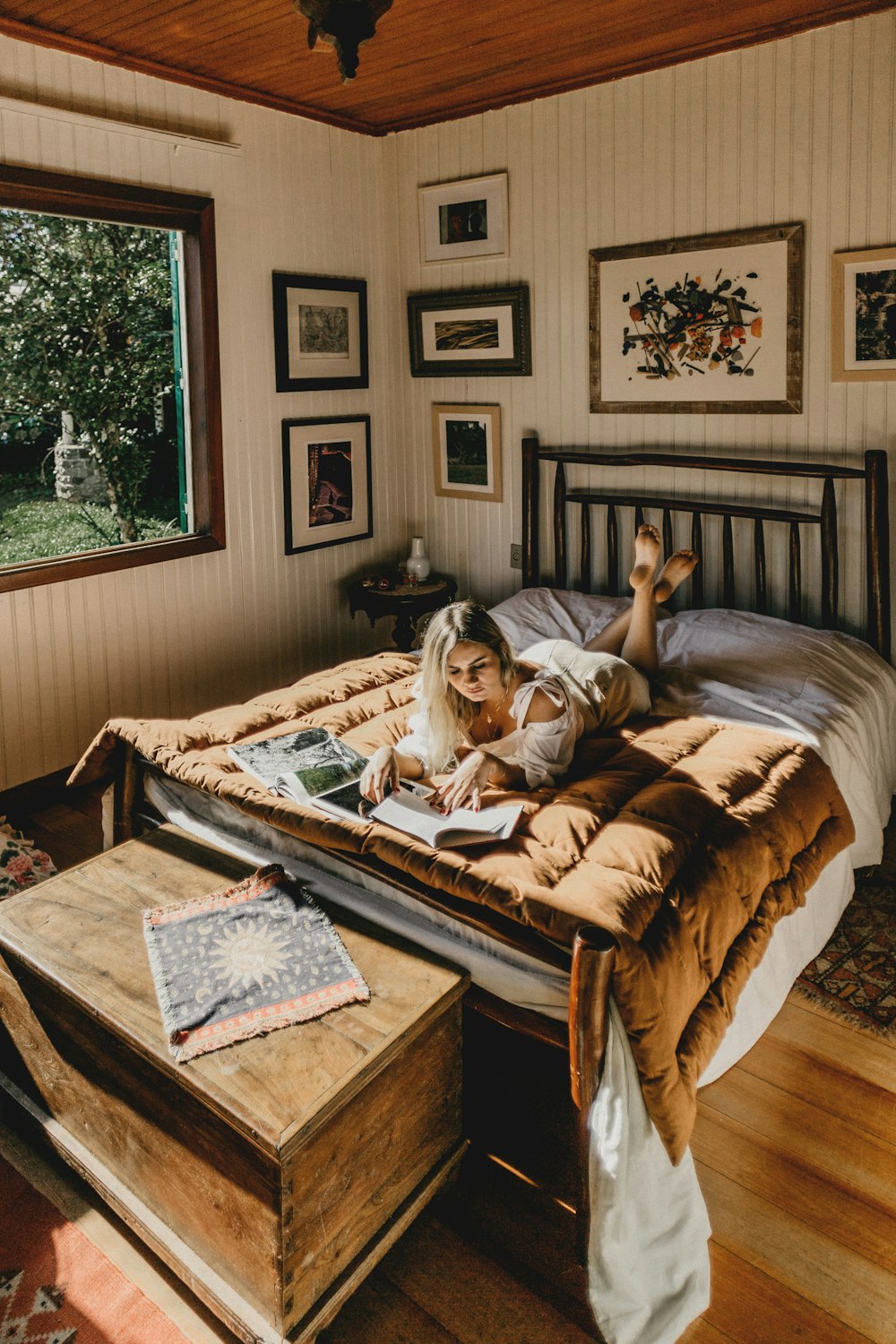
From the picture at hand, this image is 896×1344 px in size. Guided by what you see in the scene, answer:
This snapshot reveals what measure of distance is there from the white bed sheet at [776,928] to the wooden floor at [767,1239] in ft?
0.42

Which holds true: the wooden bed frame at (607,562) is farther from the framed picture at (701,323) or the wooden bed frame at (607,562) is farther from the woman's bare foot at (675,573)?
the woman's bare foot at (675,573)

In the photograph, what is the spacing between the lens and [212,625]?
151 inches

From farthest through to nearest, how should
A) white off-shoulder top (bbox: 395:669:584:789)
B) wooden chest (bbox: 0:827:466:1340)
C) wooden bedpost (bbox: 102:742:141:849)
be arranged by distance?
wooden bedpost (bbox: 102:742:141:849) → white off-shoulder top (bbox: 395:669:584:789) → wooden chest (bbox: 0:827:466:1340)

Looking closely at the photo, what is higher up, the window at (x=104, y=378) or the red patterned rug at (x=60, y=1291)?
the window at (x=104, y=378)

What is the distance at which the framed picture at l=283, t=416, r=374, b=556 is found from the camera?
404 cm

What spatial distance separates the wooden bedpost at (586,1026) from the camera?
1504 mm

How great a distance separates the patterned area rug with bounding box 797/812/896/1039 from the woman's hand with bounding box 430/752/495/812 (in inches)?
39.4

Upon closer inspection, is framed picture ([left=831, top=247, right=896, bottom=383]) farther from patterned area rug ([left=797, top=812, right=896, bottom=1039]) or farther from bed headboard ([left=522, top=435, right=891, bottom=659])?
patterned area rug ([left=797, top=812, right=896, bottom=1039])

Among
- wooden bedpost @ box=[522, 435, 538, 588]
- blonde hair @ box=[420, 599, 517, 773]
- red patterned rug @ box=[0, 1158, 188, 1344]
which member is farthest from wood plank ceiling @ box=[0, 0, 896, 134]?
red patterned rug @ box=[0, 1158, 188, 1344]

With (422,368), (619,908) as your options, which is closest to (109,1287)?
(619,908)

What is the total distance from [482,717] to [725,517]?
1.41 metres

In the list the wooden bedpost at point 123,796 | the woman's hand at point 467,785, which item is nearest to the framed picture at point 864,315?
the woman's hand at point 467,785

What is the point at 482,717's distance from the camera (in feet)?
8.26

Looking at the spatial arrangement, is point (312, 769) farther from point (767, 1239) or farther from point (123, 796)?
point (767, 1239)
